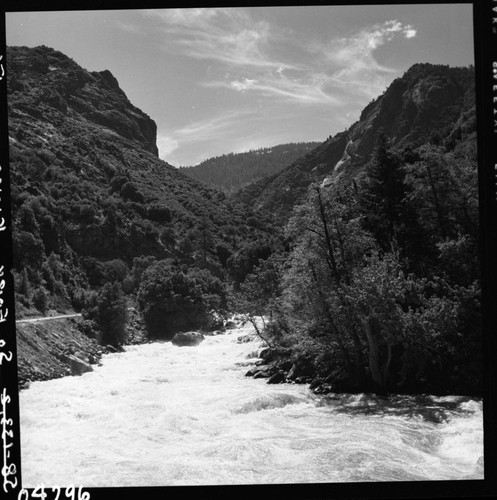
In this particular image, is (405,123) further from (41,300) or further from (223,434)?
(41,300)

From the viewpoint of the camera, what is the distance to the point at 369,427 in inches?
243

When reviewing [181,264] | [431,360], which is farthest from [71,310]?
[431,360]

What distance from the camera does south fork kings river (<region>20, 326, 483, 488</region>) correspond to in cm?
502

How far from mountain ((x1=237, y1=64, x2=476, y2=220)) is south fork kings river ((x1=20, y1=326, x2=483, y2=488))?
4.04 m

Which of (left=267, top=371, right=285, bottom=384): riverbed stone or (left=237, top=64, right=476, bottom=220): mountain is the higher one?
A: (left=237, top=64, right=476, bottom=220): mountain

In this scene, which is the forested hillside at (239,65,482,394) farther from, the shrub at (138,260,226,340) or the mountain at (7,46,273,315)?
the mountain at (7,46,273,315)

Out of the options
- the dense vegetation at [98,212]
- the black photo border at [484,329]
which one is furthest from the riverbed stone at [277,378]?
the black photo border at [484,329]

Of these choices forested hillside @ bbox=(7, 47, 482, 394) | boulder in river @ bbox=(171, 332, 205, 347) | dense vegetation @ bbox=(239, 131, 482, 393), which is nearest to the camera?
dense vegetation @ bbox=(239, 131, 482, 393)

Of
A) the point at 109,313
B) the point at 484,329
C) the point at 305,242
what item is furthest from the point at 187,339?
the point at 484,329

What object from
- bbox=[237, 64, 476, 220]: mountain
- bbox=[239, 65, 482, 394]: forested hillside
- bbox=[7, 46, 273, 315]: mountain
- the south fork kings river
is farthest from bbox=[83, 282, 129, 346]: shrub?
bbox=[237, 64, 476, 220]: mountain

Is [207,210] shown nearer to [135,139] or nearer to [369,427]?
[135,139]

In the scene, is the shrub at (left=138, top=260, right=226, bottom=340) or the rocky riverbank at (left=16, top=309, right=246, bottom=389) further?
the shrub at (left=138, top=260, right=226, bottom=340)

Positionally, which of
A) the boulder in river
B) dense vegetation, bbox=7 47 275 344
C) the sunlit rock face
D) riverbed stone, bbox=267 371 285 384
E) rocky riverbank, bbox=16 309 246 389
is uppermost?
the sunlit rock face

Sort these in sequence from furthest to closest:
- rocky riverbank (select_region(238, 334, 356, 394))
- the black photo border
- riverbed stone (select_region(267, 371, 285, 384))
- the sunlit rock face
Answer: the sunlit rock face
riverbed stone (select_region(267, 371, 285, 384))
rocky riverbank (select_region(238, 334, 356, 394))
the black photo border
